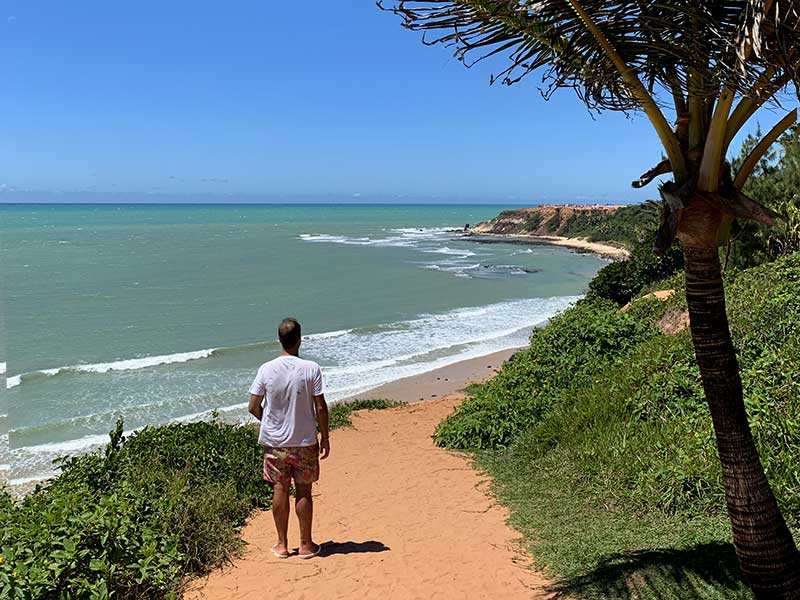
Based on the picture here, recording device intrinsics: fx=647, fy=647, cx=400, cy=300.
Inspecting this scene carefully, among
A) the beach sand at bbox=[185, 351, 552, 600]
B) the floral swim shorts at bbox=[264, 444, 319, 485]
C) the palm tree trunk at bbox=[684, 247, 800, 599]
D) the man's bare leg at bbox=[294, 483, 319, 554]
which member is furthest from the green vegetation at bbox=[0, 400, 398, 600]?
the palm tree trunk at bbox=[684, 247, 800, 599]

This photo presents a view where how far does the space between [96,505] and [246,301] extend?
21.7m

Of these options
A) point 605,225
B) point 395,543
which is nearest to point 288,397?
point 395,543

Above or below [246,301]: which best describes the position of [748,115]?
above

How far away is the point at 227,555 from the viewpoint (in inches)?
207

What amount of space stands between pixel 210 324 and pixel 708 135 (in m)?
19.8

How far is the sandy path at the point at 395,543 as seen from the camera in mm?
4598

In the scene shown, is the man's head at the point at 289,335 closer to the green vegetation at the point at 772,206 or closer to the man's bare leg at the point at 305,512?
the man's bare leg at the point at 305,512

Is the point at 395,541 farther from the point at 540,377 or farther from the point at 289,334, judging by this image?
the point at 540,377

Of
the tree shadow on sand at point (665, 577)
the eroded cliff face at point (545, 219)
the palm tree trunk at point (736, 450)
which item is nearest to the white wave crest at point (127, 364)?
the tree shadow on sand at point (665, 577)

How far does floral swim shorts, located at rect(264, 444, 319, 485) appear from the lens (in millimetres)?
4766

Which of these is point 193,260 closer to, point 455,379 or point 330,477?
point 455,379

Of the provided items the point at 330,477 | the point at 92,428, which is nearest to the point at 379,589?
the point at 330,477

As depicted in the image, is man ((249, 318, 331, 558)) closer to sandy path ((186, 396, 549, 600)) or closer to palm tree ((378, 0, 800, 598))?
sandy path ((186, 396, 549, 600))

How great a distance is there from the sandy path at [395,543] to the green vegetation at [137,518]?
1.03ft
